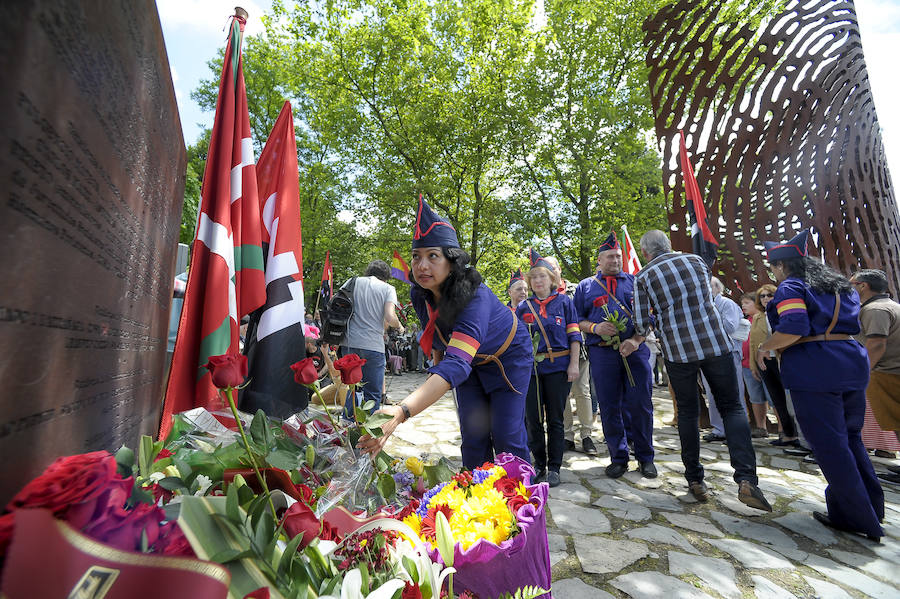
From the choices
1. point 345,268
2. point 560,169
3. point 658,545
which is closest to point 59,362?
point 658,545

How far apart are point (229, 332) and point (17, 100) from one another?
1.46 meters

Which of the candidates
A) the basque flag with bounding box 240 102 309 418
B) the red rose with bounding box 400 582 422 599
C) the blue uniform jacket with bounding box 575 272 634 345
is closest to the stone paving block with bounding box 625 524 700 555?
the blue uniform jacket with bounding box 575 272 634 345

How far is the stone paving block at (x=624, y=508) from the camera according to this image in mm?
3305

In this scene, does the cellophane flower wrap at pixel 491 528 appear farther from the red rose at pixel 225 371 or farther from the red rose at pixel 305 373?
the red rose at pixel 225 371

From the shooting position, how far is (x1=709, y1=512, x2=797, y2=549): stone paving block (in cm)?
290

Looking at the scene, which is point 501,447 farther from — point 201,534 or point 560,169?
point 560,169

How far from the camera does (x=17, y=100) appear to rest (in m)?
0.61

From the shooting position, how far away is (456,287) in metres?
2.51

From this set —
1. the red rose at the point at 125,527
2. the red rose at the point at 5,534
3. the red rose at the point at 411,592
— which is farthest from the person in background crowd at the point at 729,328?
the red rose at the point at 5,534

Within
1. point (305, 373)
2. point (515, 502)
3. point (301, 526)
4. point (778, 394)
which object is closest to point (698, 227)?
point (778, 394)

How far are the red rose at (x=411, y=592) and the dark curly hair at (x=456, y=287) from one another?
172 centimetres

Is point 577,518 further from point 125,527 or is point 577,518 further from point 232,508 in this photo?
point 125,527

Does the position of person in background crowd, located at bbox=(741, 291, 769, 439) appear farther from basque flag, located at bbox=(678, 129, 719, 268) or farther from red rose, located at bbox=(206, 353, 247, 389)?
red rose, located at bbox=(206, 353, 247, 389)

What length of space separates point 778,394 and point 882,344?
186cm
